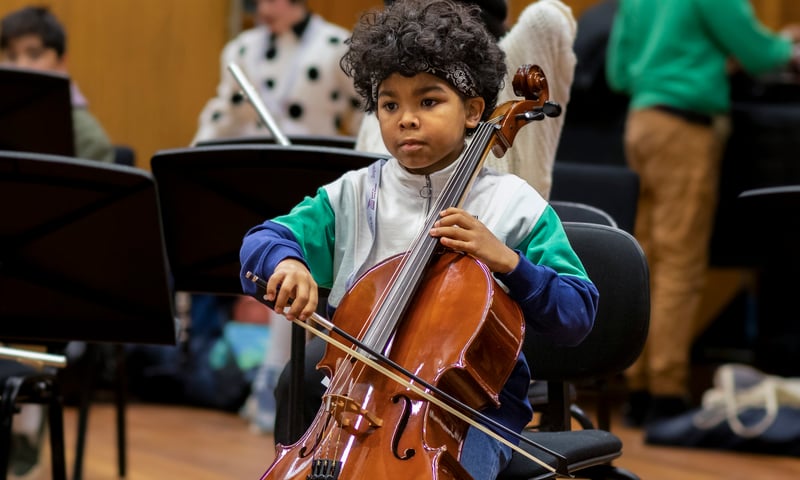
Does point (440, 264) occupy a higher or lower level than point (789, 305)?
higher

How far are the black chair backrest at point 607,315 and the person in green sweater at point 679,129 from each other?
2.25 metres

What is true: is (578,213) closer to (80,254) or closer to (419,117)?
(419,117)

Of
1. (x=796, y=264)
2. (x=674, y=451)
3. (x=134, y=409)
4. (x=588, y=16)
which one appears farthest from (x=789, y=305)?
(x=134, y=409)

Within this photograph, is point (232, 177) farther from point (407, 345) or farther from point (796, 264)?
point (796, 264)

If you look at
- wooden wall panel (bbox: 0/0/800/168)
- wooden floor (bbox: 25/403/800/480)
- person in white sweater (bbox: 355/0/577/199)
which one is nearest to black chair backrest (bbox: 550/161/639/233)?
person in white sweater (bbox: 355/0/577/199)

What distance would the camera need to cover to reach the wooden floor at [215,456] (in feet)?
10.4

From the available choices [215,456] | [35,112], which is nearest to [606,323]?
[35,112]

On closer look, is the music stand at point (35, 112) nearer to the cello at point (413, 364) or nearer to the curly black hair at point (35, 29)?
the curly black hair at point (35, 29)

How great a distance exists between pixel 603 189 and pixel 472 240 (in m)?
1.38

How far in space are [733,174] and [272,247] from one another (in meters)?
3.01

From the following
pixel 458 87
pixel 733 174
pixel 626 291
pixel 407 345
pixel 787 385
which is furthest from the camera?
pixel 733 174

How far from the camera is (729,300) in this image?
500 cm

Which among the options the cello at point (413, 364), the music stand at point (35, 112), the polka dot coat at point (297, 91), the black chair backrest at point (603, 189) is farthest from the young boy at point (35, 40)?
the cello at point (413, 364)

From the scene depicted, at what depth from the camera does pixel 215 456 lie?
3.38 m
